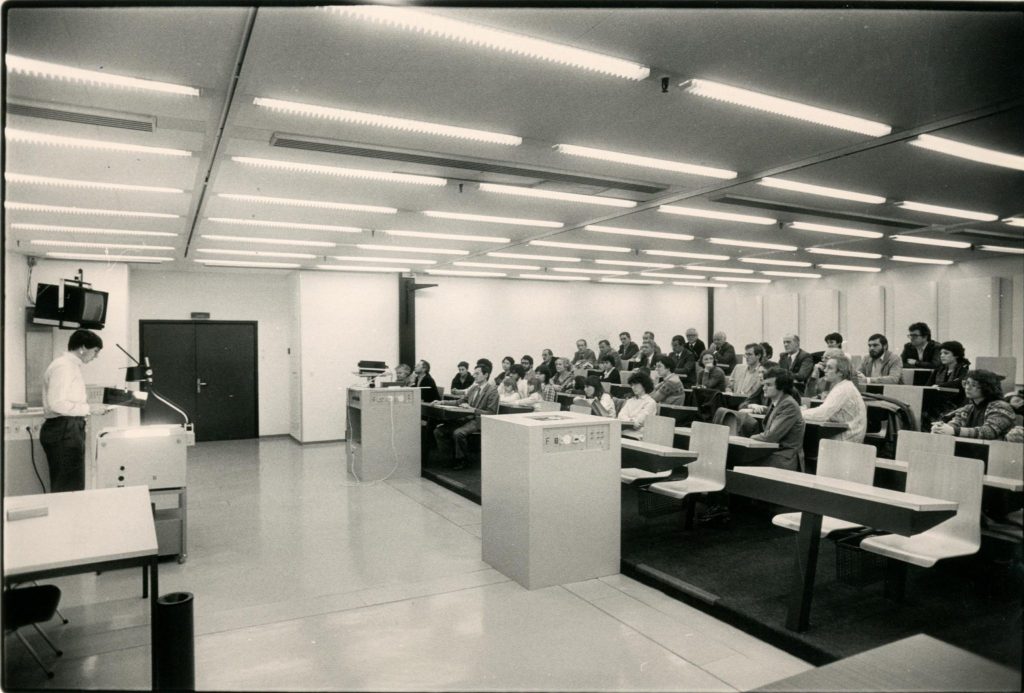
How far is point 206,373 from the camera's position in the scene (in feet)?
34.4

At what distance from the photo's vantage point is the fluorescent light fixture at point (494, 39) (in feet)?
8.96

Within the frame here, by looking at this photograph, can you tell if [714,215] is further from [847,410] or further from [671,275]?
[671,275]

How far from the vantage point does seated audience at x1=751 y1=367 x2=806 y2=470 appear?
182 inches

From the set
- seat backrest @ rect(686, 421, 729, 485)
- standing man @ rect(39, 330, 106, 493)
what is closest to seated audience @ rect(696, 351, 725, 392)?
seat backrest @ rect(686, 421, 729, 485)

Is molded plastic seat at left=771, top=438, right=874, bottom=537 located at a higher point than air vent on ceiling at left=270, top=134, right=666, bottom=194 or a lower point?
lower

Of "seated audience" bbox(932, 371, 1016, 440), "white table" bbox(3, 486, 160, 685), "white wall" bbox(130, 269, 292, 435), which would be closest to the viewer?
"white table" bbox(3, 486, 160, 685)

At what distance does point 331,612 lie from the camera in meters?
3.46

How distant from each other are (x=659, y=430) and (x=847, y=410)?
1.50 metres

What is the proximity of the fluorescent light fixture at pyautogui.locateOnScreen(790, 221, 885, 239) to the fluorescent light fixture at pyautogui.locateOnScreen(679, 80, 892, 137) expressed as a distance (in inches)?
137

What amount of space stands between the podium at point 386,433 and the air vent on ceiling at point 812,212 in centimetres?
411

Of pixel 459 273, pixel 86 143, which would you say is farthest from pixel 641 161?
pixel 459 273

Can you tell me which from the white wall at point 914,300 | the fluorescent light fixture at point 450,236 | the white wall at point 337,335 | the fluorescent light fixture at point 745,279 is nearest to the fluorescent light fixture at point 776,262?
the white wall at point 914,300

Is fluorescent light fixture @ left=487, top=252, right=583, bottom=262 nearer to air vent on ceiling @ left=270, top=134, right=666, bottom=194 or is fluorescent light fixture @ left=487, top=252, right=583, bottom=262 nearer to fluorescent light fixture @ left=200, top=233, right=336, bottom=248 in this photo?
fluorescent light fixture @ left=200, top=233, right=336, bottom=248

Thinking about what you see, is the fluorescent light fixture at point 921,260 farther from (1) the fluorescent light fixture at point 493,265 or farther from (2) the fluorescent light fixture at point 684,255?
(1) the fluorescent light fixture at point 493,265
